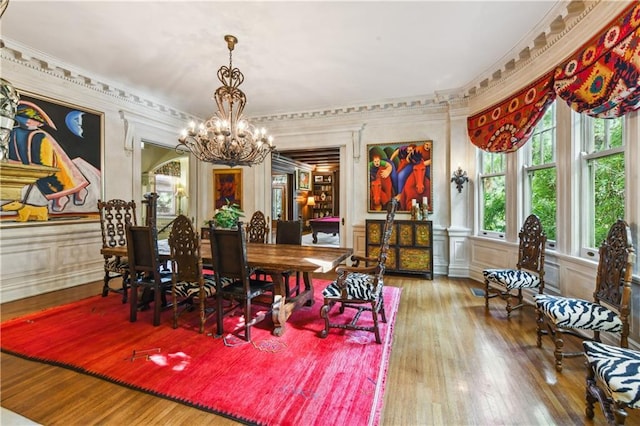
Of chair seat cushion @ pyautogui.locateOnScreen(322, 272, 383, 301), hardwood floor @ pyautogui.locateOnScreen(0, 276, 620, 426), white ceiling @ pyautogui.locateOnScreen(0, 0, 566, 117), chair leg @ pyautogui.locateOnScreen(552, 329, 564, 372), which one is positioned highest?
white ceiling @ pyautogui.locateOnScreen(0, 0, 566, 117)

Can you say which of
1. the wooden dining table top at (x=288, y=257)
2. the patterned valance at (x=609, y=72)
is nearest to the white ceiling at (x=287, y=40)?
the patterned valance at (x=609, y=72)

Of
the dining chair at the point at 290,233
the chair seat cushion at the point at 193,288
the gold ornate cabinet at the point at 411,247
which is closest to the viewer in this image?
the chair seat cushion at the point at 193,288

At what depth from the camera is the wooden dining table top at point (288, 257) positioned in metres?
2.47

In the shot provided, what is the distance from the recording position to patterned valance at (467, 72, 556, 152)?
303 cm

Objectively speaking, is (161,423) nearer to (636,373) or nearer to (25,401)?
(25,401)

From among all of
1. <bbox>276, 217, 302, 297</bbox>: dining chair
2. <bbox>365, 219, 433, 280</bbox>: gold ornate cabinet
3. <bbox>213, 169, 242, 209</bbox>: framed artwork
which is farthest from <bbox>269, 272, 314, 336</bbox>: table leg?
<bbox>213, 169, 242, 209</bbox>: framed artwork

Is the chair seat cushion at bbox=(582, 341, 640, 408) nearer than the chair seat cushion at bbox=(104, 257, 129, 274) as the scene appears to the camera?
Yes

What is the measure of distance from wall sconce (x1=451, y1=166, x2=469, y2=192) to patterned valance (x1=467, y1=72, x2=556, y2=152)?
512 mm

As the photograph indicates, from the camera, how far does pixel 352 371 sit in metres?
2.03

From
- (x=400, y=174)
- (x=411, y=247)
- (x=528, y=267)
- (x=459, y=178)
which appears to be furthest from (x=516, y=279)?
(x=400, y=174)

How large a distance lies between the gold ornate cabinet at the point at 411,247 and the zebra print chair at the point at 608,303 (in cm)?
230

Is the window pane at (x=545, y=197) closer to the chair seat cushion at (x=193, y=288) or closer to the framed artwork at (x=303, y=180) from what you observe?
the chair seat cushion at (x=193, y=288)

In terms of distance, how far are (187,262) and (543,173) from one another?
4112mm

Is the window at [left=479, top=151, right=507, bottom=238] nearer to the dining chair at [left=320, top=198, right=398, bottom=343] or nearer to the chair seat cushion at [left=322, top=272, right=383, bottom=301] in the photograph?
the dining chair at [left=320, top=198, right=398, bottom=343]
